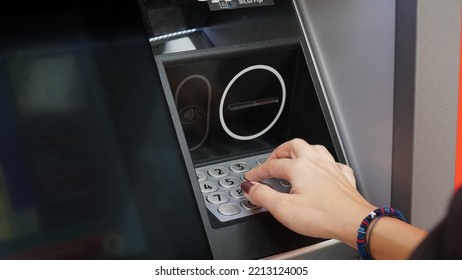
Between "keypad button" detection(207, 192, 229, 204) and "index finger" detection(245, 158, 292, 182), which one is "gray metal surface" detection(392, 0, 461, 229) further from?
"keypad button" detection(207, 192, 229, 204)

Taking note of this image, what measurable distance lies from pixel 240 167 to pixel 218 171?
0.06 metres

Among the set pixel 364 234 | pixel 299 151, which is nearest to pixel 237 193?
pixel 299 151

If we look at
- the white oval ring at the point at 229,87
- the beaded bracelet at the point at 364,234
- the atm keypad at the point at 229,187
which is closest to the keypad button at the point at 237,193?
the atm keypad at the point at 229,187

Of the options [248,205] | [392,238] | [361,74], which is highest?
[361,74]

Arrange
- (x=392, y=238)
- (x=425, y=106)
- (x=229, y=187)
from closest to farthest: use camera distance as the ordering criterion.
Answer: (x=392, y=238)
(x=425, y=106)
(x=229, y=187)

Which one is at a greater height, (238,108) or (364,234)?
(238,108)

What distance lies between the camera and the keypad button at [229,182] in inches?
45.9

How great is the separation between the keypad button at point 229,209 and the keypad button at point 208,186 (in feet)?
0.20

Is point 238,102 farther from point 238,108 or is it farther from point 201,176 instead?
point 201,176

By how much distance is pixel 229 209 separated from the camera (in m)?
1.09

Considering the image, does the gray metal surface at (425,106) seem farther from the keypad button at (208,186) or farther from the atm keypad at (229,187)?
the keypad button at (208,186)

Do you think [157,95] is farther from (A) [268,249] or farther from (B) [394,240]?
(B) [394,240]

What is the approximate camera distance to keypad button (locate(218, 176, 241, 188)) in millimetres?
1166

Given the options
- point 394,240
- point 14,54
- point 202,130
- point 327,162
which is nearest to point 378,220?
point 394,240
